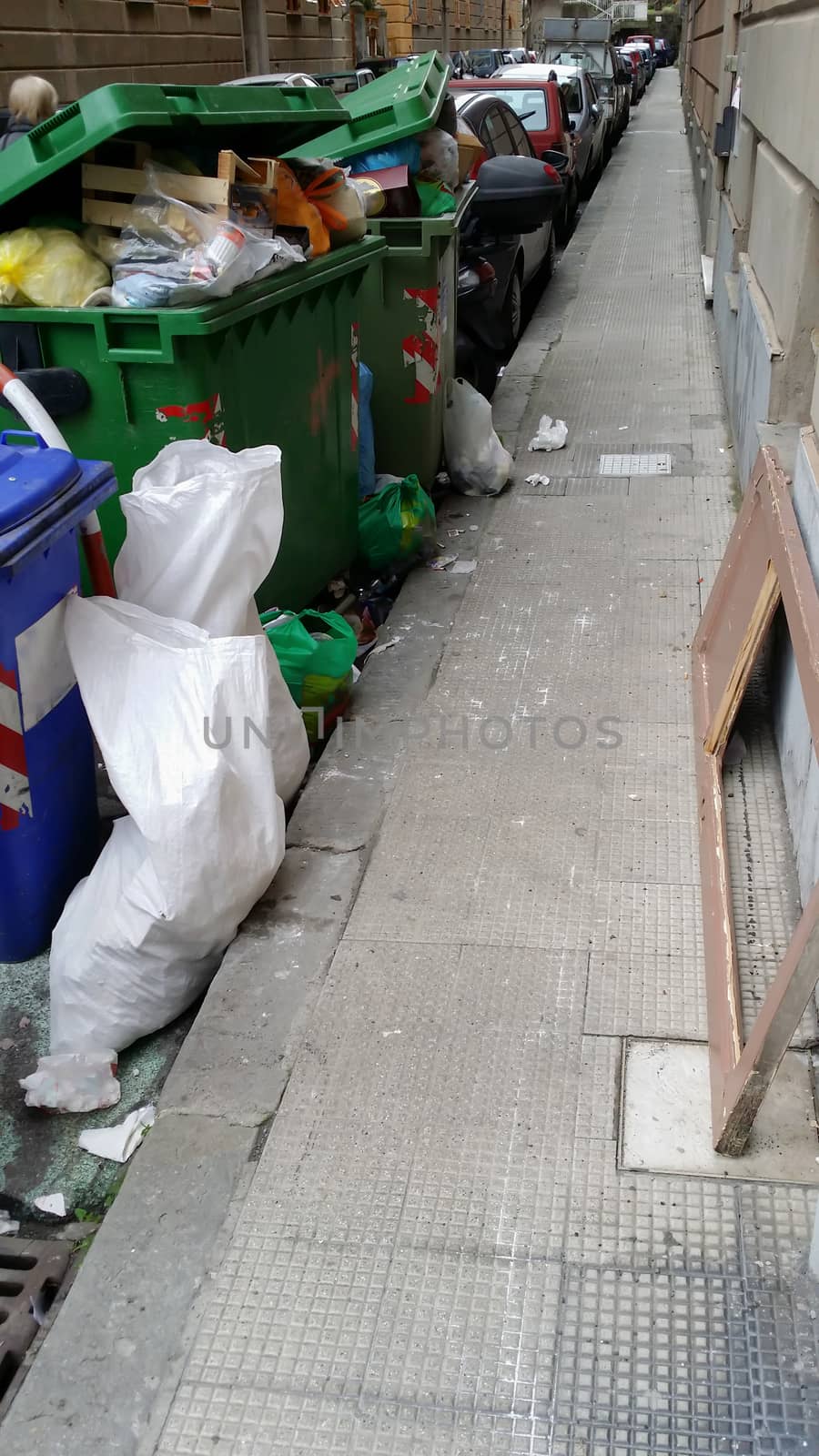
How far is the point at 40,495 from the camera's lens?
2.76 m

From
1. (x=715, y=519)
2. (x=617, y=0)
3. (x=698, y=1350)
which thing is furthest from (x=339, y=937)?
(x=617, y=0)

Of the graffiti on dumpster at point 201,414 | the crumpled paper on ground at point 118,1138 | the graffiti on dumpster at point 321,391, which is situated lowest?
the crumpled paper on ground at point 118,1138

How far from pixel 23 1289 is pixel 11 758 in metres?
1.12

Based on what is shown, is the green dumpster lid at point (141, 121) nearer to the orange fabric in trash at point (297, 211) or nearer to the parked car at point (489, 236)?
the orange fabric in trash at point (297, 211)

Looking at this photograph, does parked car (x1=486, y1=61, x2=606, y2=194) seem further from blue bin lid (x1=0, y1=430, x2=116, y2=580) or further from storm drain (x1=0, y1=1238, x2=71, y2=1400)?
storm drain (x1=0, y1=1238, x2=71, y2=1400)

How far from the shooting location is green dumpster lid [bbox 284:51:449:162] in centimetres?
509

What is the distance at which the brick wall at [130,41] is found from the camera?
12.8 meters

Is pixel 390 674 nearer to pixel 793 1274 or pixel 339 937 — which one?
pixel 339 937

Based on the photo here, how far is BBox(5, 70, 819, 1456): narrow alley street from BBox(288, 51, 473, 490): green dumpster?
1.39m

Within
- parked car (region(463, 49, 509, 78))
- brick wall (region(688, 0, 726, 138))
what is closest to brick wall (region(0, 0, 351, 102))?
parked car (region(463, 49, 509, 78))

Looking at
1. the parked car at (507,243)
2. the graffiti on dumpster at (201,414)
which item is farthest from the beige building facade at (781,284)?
the graffiti on dumpster at (201,414)

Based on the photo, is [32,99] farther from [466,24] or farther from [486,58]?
[466,24]

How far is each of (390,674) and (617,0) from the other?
7057 centimetres

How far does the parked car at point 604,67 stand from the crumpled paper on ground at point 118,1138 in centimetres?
2439
